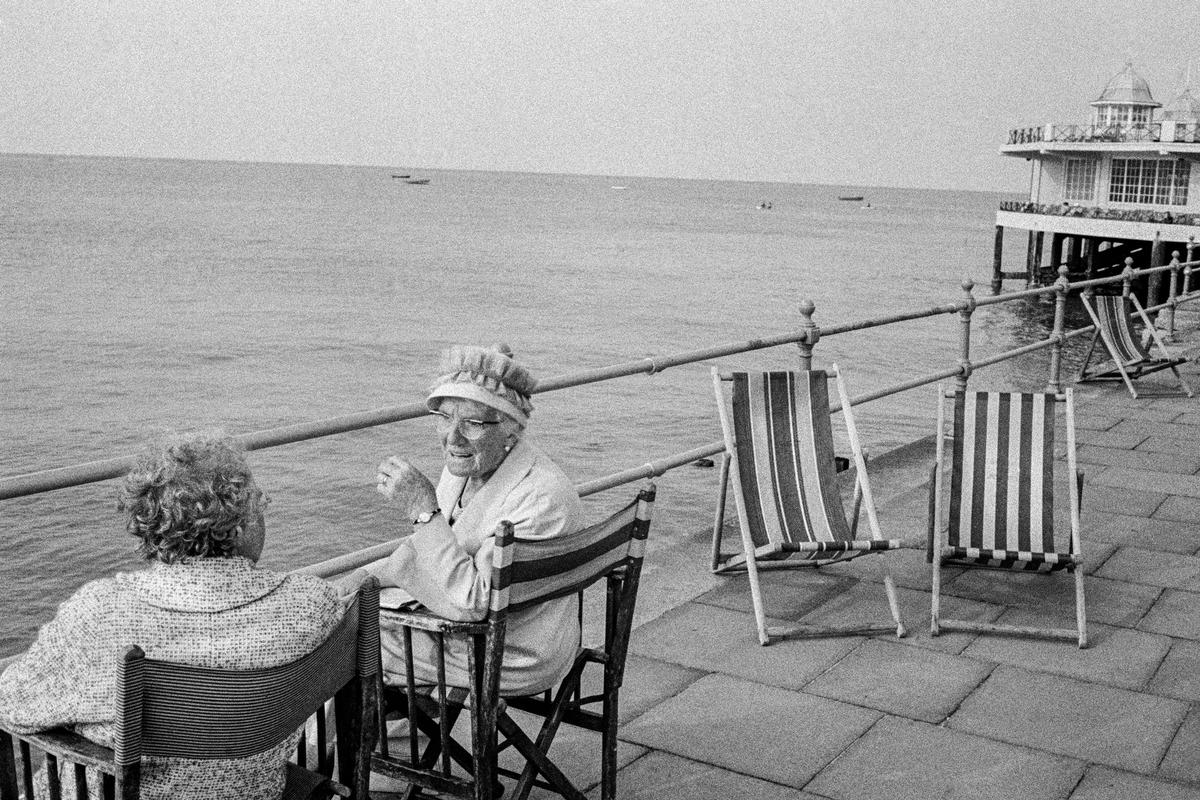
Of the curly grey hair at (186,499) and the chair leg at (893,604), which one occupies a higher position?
the curly grey hair at (186,499)

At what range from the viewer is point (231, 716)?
7.05 ft

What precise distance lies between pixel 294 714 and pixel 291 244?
7421cm

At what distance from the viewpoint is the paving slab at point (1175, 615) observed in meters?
4.96

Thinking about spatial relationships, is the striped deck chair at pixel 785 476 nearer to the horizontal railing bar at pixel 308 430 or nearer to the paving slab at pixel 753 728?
the horizontal railing bar at pixel 308 430

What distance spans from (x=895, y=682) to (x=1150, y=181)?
47425 millimetres

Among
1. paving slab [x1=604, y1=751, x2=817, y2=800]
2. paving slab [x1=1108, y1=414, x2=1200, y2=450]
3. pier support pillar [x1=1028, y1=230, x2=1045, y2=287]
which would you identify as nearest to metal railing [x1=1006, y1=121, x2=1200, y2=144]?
pier support pillar [x1=1028, y1=230, x2=1045, y2=287]

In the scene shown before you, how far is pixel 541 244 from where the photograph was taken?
85000 mm

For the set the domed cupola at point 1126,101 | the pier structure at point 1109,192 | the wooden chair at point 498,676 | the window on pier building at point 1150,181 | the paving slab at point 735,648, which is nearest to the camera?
the wooden chair at point 498,676

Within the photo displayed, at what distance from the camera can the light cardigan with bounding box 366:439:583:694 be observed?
9.63 feet

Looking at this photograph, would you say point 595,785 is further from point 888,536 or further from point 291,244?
point 291,244

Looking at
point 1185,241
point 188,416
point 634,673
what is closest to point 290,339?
point 188,416

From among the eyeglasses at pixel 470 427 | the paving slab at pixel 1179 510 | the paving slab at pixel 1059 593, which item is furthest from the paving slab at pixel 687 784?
the paving slab at pixel 1179 510

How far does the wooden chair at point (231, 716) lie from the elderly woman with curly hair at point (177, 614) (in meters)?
0.05

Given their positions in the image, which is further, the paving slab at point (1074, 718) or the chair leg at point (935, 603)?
the chair leg at point (935, 603)
